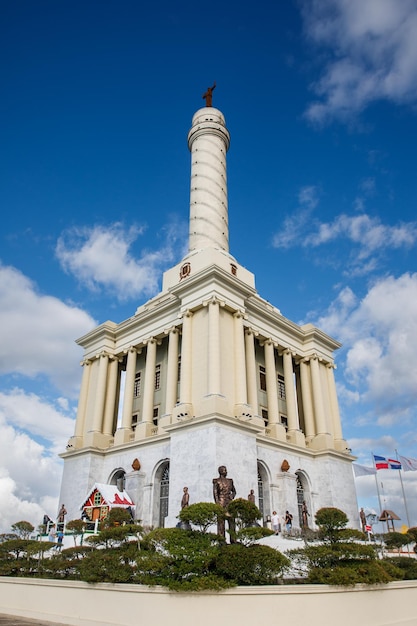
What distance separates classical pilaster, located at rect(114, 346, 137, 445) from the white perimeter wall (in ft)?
56.5

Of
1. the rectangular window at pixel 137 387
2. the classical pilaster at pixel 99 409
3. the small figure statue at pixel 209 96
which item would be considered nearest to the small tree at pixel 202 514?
the classical pilaster at pixel 99 409

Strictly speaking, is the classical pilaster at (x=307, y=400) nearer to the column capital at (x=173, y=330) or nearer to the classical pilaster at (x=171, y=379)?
the classical pilaster at (x=171, y=379)

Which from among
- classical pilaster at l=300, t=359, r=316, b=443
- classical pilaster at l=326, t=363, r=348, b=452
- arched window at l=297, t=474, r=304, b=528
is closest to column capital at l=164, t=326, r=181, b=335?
classical pilaster at l=300, t=359, r=316, b=443

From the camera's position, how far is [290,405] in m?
36.7

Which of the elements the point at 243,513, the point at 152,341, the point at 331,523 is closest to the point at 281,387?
the point at 152,341

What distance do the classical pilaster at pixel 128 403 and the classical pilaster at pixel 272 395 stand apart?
10.5 metres

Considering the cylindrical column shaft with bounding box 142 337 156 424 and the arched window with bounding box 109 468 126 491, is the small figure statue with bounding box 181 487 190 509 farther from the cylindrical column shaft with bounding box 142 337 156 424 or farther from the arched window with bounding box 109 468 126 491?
the arched window with bounding box 109 468 126 491

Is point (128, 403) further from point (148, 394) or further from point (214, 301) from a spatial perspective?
point (214, 301)

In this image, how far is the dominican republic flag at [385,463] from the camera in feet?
117

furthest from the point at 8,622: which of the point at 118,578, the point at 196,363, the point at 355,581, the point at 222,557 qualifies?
the point at 196,363

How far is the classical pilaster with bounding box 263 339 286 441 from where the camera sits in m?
33.2

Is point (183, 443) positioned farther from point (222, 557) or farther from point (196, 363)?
point (222, 557)

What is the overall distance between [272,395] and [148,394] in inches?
363

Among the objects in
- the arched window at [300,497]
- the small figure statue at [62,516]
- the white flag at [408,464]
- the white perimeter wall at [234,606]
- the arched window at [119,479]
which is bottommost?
the white perimeter wall at [234,606]
